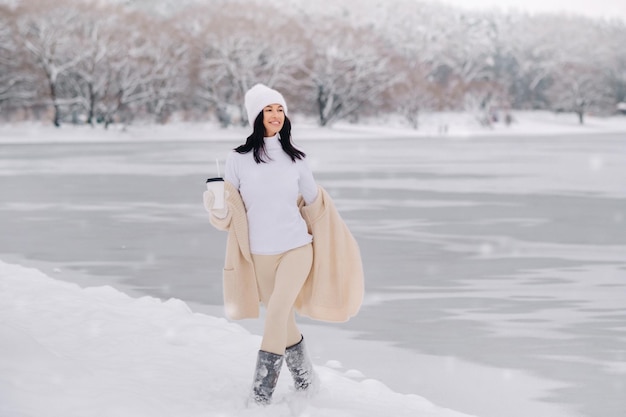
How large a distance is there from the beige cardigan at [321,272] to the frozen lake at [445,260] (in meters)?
1.16

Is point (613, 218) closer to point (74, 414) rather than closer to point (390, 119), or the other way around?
point (74, 414)

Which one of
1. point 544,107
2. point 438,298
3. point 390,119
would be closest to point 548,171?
point 438,298

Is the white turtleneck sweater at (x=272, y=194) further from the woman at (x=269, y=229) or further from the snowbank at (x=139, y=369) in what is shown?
the snowbank at (x=139, y=369)

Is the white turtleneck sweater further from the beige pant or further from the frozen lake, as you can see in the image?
the frozen lake

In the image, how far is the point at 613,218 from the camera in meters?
16.5

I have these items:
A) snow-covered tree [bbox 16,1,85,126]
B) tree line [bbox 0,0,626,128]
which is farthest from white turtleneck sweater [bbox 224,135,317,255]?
snow-covered tree [bbox 16,1,85,126]

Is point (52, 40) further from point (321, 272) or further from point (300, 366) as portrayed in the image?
point (321, 272)

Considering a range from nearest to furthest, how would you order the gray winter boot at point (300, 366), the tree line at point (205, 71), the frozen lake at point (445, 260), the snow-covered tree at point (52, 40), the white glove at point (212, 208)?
the white glove at point (212, 208)
the gray winter boot at point (300, 366)
the frozen lake at point (445, 260)
the snow-covered tree at point (52, 40)
the tree line at point (205, 71)

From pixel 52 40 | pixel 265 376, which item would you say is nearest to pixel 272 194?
pixel 265 376

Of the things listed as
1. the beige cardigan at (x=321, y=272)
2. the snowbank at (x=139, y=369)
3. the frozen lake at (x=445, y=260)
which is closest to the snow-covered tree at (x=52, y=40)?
the frozen lake at (x=445, y=260)

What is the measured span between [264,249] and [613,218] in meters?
12.4

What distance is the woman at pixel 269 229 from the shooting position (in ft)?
16.5

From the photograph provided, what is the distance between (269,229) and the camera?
16.6 feet

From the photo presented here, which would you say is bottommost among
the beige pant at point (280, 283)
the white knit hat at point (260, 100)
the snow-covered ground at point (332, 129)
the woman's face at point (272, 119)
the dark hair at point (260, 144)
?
the snow-covered ground at point (332, 129)
